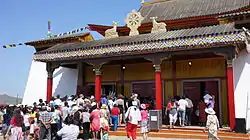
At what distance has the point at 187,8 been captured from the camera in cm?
2012

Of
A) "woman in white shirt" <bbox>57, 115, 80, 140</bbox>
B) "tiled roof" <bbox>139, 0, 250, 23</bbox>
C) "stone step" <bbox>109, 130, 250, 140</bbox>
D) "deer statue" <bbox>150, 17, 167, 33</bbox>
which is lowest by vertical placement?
"stone step" <bbox>109, 130, 250, 140</bbox>

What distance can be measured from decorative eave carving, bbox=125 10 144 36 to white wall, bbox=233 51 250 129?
6364mm

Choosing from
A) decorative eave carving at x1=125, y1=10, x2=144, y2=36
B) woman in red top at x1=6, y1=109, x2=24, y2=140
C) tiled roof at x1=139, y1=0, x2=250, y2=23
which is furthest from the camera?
tiled roof at x1=139, y1=0, x2=250, y2=23

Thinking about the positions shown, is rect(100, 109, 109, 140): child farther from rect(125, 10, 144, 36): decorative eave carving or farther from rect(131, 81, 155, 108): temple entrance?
rect(125, 10, 144, 36): decorative eave carving

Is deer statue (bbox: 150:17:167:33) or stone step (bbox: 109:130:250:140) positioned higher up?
deer statue (bbox: 150:17:167:33)

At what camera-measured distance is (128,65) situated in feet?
56.9

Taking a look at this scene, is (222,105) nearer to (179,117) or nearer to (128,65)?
(179,117)

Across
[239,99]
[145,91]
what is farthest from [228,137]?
[145,91]

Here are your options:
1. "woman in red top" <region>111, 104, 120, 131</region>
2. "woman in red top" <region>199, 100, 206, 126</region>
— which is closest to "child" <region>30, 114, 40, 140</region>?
"woman in red top" <region>111, 104, 120, 131</region>

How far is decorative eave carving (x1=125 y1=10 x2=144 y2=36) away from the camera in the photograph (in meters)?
17.1

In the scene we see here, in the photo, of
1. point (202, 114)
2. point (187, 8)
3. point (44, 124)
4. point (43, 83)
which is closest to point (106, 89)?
point (43, 83)

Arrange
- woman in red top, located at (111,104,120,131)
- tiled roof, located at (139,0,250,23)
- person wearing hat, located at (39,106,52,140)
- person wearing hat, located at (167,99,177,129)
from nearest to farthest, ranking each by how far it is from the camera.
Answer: person wearing hat, located at (39,106,52,140)
woman in red top, located at (111,104,120,131)
person wearing hat, located at (167,99,177,129)
tiled roof, located at (139,0,250,23)

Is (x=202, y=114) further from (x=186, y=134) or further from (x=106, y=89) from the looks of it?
(x=106, y=89)

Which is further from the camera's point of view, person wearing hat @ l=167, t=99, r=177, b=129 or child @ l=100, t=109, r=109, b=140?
person wearing hat @ l=167, t=99, r=177, b=129
